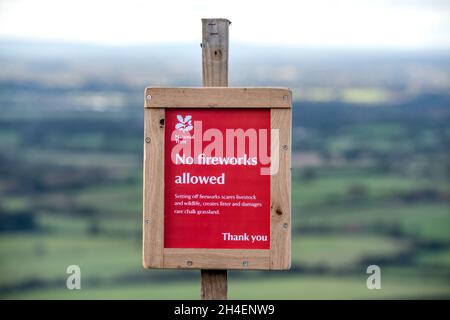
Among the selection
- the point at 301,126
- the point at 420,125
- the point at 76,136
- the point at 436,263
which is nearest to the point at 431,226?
the point at 436,263

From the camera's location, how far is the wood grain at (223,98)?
420 centimetres

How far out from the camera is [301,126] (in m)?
29.8

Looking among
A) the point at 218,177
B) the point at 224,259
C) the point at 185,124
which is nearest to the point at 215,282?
the point at 224,259

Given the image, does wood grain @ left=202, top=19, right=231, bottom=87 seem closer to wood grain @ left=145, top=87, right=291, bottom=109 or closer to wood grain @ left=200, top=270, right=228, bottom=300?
wood grain @ left=145, top=87, right=291, bottom=109

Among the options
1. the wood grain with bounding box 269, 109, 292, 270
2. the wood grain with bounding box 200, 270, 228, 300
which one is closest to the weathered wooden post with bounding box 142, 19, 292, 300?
the wood grain with bounding box 269, 109, 292, 270

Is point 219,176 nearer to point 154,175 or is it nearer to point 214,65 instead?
point 154,175

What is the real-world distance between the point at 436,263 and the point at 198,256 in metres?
24.8

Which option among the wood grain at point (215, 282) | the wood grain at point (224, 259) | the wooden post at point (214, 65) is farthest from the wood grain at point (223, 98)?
the wood grain at point (215, 282)

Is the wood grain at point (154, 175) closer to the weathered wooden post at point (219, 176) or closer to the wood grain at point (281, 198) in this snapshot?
the weathered wooden post at point (219, 176)

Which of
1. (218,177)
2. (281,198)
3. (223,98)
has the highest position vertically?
(223,98)

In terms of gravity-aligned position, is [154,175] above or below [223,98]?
below

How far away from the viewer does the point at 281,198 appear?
4.21m

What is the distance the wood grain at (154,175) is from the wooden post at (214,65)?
0.93 ft

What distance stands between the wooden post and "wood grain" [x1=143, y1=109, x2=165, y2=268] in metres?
0.28
